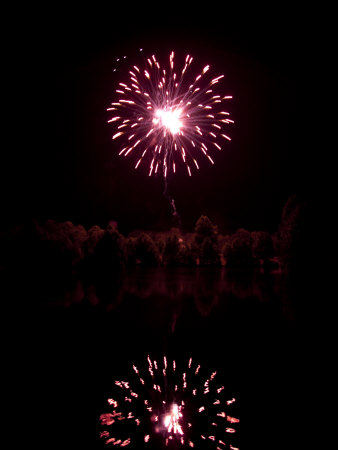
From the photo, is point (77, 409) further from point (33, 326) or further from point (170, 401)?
point (33, 326)

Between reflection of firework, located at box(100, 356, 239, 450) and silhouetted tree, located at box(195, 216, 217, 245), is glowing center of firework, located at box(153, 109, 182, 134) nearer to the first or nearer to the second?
reflection of firework, located at box(100, 356, 239, 450)

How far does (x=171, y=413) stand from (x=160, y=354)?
10.6 feet

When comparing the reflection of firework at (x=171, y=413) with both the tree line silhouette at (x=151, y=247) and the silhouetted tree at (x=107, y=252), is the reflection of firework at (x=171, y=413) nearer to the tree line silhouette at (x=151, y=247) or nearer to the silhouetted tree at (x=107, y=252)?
the tree line silhouette at (x=151, y=247)

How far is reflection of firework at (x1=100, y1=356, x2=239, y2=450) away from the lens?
5.35 metres

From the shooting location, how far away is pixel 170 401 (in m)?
6.55

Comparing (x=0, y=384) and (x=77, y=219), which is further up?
(x=77, y=219)

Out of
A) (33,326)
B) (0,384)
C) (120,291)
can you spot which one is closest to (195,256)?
(120,291)

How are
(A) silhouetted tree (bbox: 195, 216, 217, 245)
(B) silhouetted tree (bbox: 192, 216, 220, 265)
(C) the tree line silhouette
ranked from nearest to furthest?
(C) the tree line silhouette < (B) silhouetted tree (bbox: 192, 216, 220, 265) < (A) silhouetted tree (bbox: 195, 216, 217, 245)

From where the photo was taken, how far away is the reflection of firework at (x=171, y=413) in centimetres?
535

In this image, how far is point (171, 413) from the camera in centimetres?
613

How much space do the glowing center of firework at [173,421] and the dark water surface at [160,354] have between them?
105 cm

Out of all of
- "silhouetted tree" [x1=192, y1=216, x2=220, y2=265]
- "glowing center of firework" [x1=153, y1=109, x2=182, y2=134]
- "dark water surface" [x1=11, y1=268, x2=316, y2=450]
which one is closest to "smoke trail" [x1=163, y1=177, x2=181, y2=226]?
"silhouetted tree" [x1=192, y1=216, x2=220, y2=265]

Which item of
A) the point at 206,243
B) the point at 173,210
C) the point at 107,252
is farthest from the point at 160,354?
the point at 173,210

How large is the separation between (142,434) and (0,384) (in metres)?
4.13
